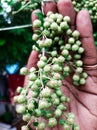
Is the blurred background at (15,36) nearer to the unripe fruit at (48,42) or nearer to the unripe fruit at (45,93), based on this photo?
the unripe fruit at (48,42)

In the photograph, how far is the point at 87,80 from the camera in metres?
1.14

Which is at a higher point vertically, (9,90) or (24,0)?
(24,0)

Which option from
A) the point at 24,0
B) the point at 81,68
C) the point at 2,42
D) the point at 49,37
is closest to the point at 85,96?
the point at 81,68

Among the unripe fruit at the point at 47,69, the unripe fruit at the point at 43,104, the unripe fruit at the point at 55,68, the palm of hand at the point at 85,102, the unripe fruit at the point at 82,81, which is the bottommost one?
the palm of hand at the point at 85,102

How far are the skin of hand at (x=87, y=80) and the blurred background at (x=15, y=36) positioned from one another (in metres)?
0.15

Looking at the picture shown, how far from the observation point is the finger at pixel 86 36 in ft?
3.58

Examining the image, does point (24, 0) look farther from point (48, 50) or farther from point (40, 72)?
point (40, 72)

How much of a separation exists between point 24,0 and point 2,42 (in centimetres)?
63

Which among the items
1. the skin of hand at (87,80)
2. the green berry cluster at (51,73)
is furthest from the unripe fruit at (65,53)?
the skin of hand at (87,80)

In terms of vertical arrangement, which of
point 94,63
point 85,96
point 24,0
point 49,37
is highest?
point 24,0

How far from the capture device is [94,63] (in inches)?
44.8

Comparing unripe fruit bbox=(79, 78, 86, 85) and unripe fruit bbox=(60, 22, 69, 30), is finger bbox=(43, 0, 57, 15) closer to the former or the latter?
unripe fruit bbox=(60, 22, 69, 30)

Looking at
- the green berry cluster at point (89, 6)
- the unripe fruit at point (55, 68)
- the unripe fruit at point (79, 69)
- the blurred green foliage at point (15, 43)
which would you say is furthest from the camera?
the blurred green foliage at point (15, 43)

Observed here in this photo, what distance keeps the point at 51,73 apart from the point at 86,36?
237 mm
